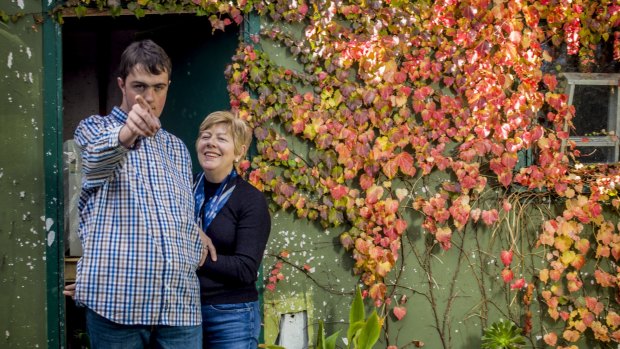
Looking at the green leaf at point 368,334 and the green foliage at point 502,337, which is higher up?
the green leaf at point 368,334

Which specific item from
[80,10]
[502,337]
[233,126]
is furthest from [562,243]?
[80,10]

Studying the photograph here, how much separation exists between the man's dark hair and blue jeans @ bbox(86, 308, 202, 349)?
2.70ft

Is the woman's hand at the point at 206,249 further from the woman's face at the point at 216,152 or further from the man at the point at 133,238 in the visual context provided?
the woman's face at the point at 216,152

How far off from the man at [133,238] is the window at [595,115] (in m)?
3.14

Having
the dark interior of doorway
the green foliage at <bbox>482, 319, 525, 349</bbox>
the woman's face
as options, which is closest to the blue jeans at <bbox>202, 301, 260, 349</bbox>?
the woman's face

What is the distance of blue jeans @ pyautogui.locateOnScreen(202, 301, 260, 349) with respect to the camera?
2.76 metres

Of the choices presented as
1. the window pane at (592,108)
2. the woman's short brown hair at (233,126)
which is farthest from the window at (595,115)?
the woman's short brown hair at (233,126)

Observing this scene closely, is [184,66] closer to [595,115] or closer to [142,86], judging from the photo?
[142,86]

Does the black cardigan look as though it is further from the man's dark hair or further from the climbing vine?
the climbing vine

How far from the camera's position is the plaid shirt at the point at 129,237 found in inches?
92.4

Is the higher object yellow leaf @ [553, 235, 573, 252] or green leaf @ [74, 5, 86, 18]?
green leaf @ [74, 5, 86, 18]

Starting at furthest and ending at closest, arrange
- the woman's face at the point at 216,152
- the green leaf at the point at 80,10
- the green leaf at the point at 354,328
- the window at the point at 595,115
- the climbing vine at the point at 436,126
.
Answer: the window at the point at 595,115 → the climbing vine at the point at 436,126 → the green leaf at the point at 80,10 → the green leaf at the point at 354,328 → the woman's face at the point at 216,152

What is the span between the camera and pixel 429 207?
4.44 m

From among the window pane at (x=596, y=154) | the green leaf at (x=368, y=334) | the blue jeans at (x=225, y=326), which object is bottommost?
the green leaf at (x=368, y=334)
